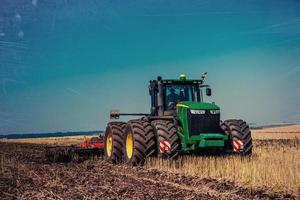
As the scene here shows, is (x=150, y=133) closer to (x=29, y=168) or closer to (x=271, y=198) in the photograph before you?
(x=29, y=168)

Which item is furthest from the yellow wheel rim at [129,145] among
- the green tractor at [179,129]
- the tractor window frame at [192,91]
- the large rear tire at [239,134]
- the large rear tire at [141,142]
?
the large rear tire at [239,134]

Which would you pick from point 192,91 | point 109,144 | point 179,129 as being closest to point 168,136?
point 179,129

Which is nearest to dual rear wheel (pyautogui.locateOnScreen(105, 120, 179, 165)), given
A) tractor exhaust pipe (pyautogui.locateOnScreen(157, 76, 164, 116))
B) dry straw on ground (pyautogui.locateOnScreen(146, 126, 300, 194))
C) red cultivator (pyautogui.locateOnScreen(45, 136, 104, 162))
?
dry straw on ground (pyautogui.locateOnScreen(146, 126, 300, 194))

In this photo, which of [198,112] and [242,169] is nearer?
[242,169]

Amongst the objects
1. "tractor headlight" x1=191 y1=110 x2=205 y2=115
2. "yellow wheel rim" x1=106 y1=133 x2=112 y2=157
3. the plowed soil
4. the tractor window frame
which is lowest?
the plowed soil

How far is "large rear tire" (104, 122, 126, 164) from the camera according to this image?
14508 millimetres

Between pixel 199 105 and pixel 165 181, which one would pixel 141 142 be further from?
pixel 165 181

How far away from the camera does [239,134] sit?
13016mm

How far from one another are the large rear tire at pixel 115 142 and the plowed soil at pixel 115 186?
2.12m

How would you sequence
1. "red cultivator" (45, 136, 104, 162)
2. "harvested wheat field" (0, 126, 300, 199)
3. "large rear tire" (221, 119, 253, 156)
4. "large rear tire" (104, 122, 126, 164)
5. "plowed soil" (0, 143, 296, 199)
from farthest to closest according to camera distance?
"red cultivator" (45, 136, 104, 162)
"large rear tire" (104, 122, 126, 164)
"large rear tire" (221, 119, 253, 156)
"harvested wheat field" (0, 126, 300, 199)
"plowed soil" (0, 143, 296, 199)

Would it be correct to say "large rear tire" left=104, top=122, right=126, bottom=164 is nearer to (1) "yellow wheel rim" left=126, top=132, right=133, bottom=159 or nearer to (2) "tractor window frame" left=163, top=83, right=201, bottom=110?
(1) "yellow wheel rim" left=126, top=132, right=133, bottom=159

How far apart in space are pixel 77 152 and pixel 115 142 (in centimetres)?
206

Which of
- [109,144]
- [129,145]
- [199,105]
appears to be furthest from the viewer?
Answer: [109,144]

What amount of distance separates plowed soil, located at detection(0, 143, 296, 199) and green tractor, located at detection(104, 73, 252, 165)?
3.10ft
